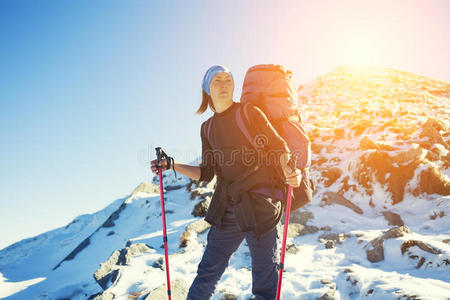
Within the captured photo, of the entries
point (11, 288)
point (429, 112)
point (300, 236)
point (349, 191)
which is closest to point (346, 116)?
point (429, 112)

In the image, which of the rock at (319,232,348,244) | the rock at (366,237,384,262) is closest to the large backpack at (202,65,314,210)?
the rock at (366,237,384,262)

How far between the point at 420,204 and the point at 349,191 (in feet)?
10.1

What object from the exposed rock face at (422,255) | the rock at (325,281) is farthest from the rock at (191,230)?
the exposed rock face at (422,255)

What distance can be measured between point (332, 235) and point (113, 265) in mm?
7600

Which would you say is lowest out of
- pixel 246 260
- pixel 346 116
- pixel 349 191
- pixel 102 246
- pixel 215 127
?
pixel 102 246

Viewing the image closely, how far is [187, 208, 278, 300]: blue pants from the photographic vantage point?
205 centimetres

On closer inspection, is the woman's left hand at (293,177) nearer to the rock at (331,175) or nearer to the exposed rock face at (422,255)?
the exposed rock face at (422,255)

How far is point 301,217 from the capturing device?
10516 millimetres

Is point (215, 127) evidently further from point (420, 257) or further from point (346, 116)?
point (346, 116)

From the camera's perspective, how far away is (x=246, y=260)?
6.51 m

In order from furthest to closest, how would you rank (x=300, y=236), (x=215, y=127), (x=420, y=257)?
(x=300, y=236) < (x=420, y=257) < (x=215, y=127)

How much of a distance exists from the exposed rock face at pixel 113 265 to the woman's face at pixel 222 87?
5434 mm

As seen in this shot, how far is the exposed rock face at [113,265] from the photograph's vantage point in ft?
19.3

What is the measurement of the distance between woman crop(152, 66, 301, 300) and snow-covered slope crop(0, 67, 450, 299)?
2793mm
